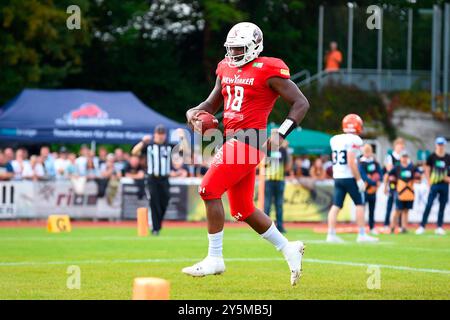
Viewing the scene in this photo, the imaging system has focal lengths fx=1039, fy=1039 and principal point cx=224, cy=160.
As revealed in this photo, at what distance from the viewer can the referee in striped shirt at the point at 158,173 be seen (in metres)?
18.0

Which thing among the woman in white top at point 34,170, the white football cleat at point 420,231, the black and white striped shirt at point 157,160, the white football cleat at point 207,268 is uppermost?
the black and white striped shirt at point 157,160

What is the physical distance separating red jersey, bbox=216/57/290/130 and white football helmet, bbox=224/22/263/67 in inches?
2.7

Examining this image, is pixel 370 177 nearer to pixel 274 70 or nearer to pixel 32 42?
pixel 274 70

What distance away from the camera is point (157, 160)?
713 inches

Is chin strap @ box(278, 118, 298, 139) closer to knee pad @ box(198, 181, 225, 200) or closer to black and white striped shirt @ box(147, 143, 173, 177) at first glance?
knee pad @ box(198, 181, 225, 200)

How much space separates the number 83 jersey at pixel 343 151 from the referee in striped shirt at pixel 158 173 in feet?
11.1

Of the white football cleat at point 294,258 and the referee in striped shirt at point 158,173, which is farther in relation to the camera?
the referee in striped shirt at point 158,173

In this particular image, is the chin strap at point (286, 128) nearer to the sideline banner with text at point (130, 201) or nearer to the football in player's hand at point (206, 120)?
the football in player's hand at point (206, 120)

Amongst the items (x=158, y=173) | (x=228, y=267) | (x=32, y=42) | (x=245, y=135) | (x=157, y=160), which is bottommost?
(x=228, y=267)

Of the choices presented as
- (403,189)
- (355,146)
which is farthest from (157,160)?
(403,189)

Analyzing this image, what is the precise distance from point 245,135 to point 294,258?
3.86ft

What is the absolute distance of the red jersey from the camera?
9328mm

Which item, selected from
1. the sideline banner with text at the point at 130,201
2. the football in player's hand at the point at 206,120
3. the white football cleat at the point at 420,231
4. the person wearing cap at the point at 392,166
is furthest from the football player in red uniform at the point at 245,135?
the sideline banner with text at the point at 130,201

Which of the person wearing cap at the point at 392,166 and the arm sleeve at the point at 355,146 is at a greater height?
the arm sleeve at the point at 355,146
